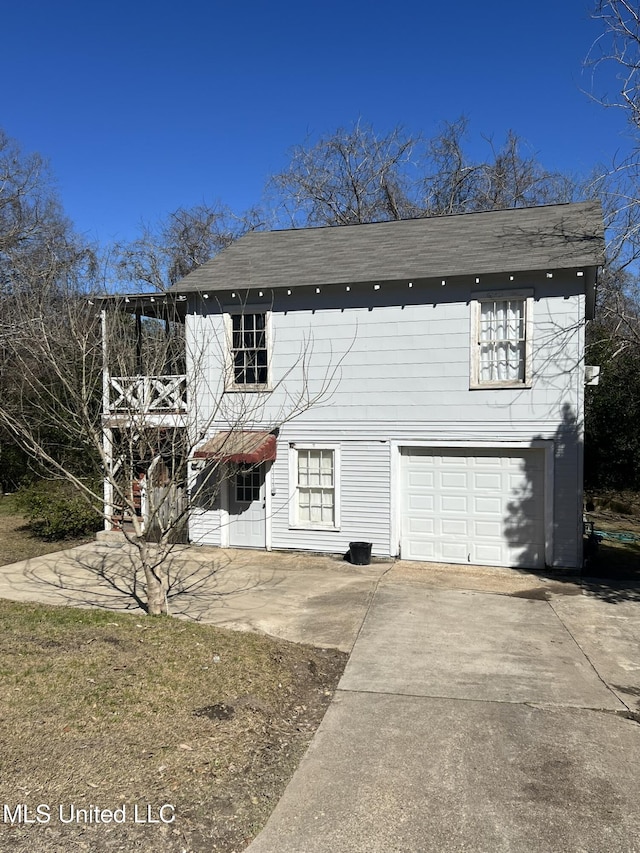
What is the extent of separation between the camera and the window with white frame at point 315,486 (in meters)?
12.6

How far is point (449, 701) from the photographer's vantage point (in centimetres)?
559

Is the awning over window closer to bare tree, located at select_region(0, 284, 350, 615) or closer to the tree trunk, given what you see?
bare tree, located at select_region(0, 284, 350, 615)

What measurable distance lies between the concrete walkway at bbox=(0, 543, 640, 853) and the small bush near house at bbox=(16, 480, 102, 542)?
2639 mm

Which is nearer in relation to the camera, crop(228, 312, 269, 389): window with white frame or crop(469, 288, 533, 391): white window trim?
crop(469, 288, 533, 391): white window trim

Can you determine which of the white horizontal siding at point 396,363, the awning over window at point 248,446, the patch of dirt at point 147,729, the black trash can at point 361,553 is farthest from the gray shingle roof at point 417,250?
the patch of dirt at point 147,729

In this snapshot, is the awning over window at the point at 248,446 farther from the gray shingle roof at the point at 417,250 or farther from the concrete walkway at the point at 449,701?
the gray shingle roof at the point at 417,250

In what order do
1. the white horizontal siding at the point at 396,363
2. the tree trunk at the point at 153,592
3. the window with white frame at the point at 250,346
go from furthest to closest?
the window with white frame at the point at 250,346
the white horizontal siding at the point at 396,363
the tree trunk at the point at 153,592

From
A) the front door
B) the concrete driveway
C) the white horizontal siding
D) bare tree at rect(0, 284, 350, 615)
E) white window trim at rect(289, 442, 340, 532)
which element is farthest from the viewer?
the front door

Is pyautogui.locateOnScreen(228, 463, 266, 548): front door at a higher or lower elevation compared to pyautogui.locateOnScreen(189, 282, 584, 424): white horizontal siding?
lower

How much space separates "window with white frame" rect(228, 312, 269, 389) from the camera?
42.3ft

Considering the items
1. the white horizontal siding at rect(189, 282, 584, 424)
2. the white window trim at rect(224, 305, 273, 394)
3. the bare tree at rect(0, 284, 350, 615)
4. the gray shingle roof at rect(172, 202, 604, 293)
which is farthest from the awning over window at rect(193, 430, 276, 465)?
the gray shingle roof at rect(172, 202, 604, 293)

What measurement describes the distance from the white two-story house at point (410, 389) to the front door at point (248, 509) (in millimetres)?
36

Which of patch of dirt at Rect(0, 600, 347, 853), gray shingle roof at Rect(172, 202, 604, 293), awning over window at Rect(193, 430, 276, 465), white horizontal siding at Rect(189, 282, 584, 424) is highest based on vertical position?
gray shingle roof at Rect(172, 202, 604, 293)

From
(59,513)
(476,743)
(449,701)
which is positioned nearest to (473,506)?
(449,701)
